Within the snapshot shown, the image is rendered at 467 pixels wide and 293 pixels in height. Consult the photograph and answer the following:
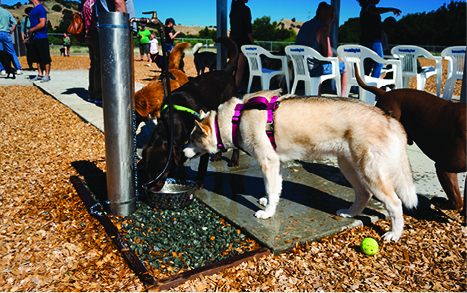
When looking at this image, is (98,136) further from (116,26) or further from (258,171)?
(116,26)

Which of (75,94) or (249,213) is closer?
(249,213)

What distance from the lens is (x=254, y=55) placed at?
27.3ft

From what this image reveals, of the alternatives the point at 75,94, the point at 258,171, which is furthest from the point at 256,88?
the point at 258,171

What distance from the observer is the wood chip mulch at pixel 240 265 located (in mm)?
2312

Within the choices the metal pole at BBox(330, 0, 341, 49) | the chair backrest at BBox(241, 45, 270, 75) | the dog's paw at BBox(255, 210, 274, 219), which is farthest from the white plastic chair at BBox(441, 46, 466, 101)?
the dog's paw at BBox(255, 210, 274, 219)

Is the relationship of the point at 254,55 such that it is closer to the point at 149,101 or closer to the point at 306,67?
the point at 306,67

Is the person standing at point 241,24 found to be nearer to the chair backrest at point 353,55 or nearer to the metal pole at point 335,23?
the chair backrest at point 353,55

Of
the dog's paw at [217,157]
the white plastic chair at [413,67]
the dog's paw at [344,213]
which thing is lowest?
the dog's paw at [344,213]

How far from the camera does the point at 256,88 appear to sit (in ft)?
38.4

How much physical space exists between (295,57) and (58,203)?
5.57 m

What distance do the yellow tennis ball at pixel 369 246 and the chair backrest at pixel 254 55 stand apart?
6100 mm

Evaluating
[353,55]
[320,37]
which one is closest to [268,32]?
[320,37]

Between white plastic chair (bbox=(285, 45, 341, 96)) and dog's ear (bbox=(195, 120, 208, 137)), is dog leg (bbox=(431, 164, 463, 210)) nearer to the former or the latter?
dog's ear (bbox=(195, 120, 208, 137))

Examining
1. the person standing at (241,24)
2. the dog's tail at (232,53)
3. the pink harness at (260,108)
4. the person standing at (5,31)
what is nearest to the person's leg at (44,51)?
the person standing at (5,31)
